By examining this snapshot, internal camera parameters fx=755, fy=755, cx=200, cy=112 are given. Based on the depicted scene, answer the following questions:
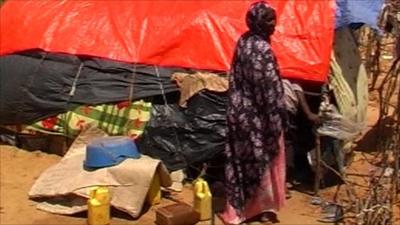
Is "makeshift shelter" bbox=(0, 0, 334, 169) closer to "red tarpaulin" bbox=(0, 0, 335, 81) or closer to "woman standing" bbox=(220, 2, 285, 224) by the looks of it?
"red tarpaulin" bbox=(0, 0, 335, 81)

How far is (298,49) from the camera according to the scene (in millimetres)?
6746

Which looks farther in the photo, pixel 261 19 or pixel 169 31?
pixel 169 31

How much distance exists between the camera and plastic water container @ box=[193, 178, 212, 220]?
19.9ft

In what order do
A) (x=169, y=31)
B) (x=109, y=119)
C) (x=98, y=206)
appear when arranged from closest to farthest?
1. (x=98, y=206)
2. (x=109, y=119)
3. (x=169, y=31)

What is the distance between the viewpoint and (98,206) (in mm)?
5859

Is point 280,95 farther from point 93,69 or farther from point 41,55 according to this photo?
point 41,55

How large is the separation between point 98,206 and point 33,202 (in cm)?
91

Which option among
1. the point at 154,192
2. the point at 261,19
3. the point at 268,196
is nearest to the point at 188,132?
the point at 154,192

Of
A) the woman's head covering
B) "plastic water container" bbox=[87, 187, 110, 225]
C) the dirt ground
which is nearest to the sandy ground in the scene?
the dirt ground

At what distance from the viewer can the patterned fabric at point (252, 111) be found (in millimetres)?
5543

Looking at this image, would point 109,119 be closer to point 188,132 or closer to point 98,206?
point 188,132

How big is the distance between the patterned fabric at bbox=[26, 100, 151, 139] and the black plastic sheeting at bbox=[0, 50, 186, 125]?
0.20 ft

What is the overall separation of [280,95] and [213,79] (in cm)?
120

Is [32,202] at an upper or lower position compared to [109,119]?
lower
